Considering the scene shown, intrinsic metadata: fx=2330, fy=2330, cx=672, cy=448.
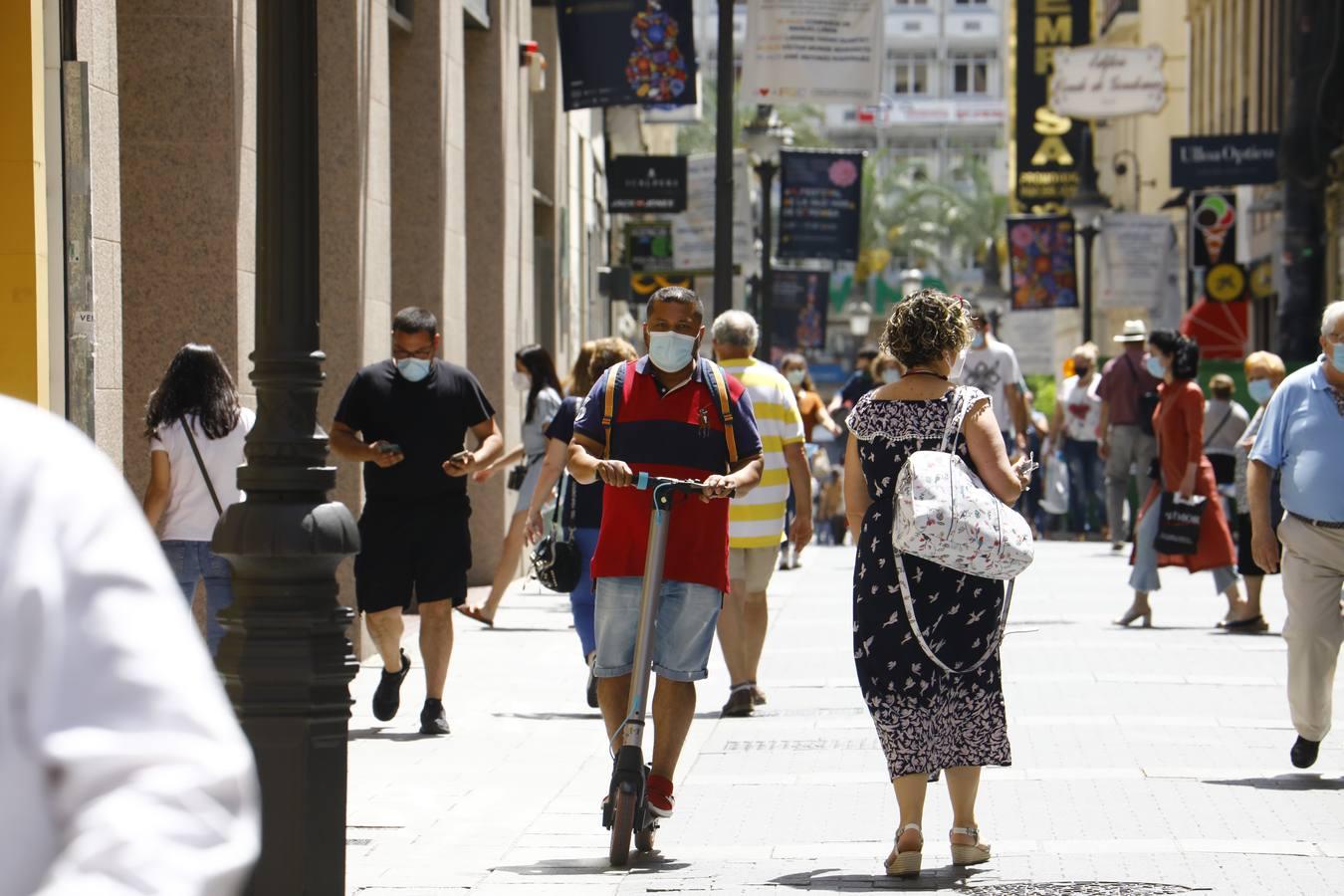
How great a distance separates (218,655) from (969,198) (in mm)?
90181

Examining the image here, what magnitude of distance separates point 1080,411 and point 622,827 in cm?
1920

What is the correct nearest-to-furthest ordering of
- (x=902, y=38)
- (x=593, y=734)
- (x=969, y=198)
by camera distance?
(x=593, y=734), (x=969, y=198), (x=902, y=38)

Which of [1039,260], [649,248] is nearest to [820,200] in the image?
[649,248]

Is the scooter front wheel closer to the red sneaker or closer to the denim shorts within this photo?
the red sneaker

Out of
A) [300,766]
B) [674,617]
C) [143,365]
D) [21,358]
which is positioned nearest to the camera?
[300,766]

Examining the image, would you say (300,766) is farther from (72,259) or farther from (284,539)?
(72,259)

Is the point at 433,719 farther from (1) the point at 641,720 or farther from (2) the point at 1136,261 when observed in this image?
(2) the point at 1136,261

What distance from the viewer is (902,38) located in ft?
425

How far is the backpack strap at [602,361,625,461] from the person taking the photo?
7.96m

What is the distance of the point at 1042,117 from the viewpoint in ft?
179

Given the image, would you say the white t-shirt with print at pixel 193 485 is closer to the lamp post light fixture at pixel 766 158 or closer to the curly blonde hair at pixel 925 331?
the curly blonde hair at pixel 925 331

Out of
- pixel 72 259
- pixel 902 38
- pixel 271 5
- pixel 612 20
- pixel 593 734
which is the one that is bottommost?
pixel 593 734

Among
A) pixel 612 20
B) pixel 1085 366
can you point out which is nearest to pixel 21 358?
pixel 612 20

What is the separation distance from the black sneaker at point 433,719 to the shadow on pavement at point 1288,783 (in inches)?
135
